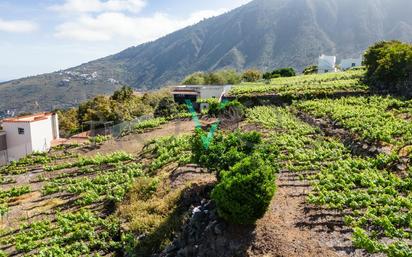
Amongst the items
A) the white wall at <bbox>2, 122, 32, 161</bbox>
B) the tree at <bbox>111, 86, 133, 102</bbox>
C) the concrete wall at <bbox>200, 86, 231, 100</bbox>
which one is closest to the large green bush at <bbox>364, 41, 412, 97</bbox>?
the concrete wall at <bbox>200, 86, 231, 100</bbox>

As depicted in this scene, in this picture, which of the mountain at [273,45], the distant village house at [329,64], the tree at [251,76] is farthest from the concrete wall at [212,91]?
the mountain at [273,45]

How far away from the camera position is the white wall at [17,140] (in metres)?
31.3

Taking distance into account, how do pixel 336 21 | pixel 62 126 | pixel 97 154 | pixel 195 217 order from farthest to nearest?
1. pixel 336 21
2. pixel 62 126
3. pixel 97 154
4. pixel 195 217

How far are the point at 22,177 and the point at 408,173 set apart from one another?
19.4 metres

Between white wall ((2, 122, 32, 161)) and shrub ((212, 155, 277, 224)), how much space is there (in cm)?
2558

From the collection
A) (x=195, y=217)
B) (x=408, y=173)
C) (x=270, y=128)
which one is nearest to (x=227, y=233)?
(x=195, y=217)

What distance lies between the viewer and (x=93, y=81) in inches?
6437

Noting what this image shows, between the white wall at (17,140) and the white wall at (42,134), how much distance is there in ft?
1.26

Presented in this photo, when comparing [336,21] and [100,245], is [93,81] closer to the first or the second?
[336,21]

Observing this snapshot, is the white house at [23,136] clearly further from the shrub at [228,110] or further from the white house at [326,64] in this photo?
the white house at [326,64]

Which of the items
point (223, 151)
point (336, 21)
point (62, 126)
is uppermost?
point (336, 21)

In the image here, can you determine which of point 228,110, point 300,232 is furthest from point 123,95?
point 300,232

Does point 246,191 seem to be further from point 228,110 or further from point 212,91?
point 212,91

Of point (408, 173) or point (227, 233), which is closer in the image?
point (227, 233)
